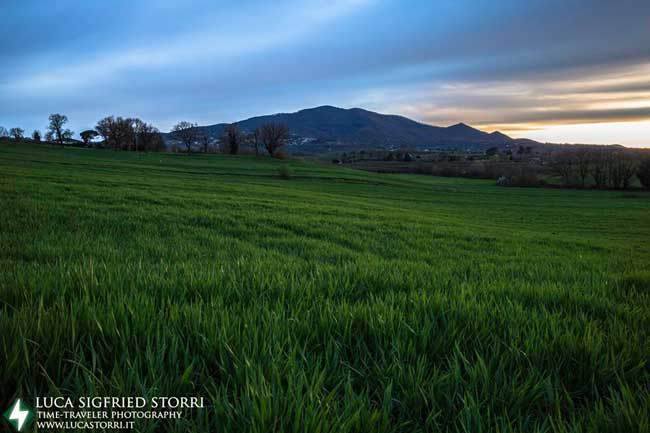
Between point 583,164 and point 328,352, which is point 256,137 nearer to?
point 583,164

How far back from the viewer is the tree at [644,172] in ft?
237

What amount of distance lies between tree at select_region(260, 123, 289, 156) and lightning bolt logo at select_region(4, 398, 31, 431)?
11819 cm

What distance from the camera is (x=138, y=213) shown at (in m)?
9.60

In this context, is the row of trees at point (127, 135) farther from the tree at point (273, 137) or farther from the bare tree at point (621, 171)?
the bare tree at point (621, 171)

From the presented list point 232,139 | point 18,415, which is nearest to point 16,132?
point 232,139

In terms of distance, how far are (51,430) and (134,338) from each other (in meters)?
0.57

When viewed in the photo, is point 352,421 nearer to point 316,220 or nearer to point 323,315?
point 323,315

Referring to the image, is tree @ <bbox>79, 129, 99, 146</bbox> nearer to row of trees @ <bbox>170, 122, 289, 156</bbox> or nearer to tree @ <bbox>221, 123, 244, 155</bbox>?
row of trees @ <bbox>170, 122, 289, 156</bbox>

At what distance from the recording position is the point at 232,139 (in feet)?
384

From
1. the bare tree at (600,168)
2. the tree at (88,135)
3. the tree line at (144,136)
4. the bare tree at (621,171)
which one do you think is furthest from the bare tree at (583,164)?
the tree at (88,135)

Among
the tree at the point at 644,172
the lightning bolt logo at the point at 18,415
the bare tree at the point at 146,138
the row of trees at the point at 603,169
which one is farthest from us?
the bare tree at the point at 146,138

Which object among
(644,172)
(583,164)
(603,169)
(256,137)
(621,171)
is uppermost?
(256,137)

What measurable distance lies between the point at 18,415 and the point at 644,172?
323 feet

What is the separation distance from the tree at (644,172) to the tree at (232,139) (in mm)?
104255
